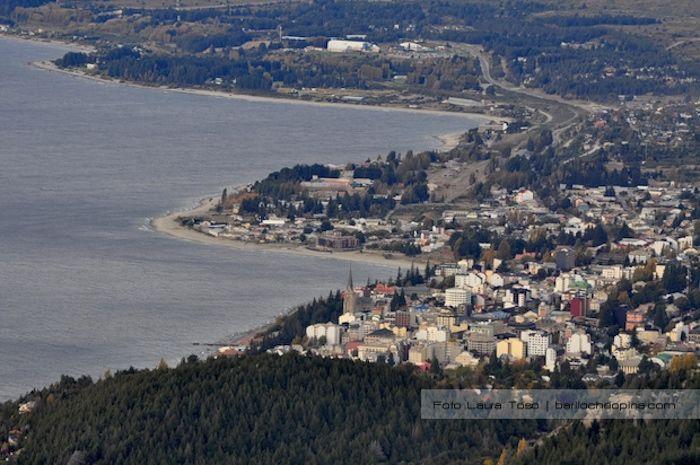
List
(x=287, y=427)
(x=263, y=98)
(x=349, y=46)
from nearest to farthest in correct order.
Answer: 1. (x=287, y=427)
2. (x=263, y=98)
3. (x=349, y=46)

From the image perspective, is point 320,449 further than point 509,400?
No

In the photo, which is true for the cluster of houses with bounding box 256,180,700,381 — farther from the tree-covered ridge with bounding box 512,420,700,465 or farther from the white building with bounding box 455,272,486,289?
the tree-covered ridge with bounding box 512,420,700,465

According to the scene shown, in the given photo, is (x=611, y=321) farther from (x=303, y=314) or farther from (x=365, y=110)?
(x=365, y=110)

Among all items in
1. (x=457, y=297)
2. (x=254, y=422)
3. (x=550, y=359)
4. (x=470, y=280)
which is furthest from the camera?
(x=470, y=280)

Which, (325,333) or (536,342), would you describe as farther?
(325,333)

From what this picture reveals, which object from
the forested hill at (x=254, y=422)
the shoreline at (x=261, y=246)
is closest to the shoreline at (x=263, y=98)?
the shoreline at (x=261, y=246)

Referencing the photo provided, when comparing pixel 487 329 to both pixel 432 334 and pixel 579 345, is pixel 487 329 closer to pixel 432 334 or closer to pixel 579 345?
pixel 432 334

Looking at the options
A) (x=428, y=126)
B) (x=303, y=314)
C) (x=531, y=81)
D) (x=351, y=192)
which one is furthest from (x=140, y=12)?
(x=303, y=314)

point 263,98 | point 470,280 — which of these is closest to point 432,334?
point 470,280
